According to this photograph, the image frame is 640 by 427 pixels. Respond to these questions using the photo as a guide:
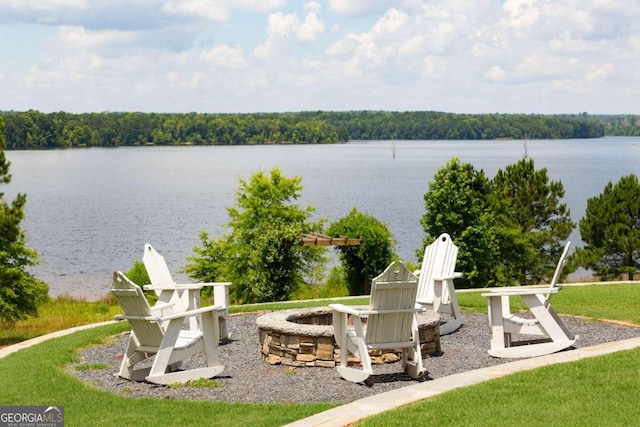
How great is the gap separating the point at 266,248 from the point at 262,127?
135095 mm

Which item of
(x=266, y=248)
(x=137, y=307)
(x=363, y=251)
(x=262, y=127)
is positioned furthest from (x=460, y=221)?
(x=262, y=127)

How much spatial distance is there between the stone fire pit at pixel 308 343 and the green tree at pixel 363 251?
1165cm

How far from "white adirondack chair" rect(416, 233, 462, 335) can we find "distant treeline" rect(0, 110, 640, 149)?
116 m

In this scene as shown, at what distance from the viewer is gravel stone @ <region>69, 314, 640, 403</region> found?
7.29 m

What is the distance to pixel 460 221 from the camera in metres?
20.0

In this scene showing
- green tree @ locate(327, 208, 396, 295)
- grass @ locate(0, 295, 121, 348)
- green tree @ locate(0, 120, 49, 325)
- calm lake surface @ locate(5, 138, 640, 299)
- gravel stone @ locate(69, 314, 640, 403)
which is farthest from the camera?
calm lake surface @ locate(5, 138, 640, 299)

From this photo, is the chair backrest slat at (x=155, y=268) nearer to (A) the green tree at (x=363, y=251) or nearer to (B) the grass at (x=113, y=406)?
(B) the grass at (x=113, y=406)

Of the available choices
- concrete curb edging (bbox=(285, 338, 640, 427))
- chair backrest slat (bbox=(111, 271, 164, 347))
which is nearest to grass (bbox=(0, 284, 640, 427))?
concrete curb edging (bbox=(285, 338, 640, 427))

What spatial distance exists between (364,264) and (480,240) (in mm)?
3069

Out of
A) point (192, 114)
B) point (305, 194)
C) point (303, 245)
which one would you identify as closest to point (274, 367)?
point (303, 245)

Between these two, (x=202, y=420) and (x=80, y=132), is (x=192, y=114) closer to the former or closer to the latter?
(x=80, y=132)

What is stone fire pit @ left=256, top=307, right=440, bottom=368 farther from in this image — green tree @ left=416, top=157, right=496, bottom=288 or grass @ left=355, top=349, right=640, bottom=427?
green tree @ left=416, top=157, right=496, bottom=288

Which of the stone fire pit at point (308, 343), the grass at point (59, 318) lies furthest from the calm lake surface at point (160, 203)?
the stone fire pit at point (308, 343)

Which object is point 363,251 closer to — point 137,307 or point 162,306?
point 162,306
